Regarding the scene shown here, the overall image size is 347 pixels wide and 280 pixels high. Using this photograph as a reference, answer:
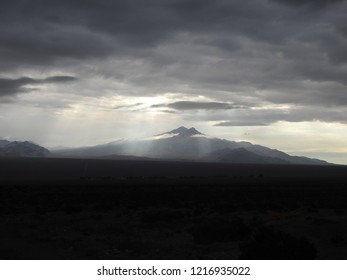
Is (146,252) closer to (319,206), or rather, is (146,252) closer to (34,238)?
(34,238)

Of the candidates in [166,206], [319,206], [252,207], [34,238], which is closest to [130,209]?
[166,206]

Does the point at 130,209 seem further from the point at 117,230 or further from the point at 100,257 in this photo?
the point at 100,257

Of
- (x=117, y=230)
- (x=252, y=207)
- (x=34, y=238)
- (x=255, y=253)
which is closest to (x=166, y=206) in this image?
(x=252, y=207)

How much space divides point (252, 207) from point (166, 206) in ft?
25.2

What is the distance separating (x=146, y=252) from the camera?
17.7m

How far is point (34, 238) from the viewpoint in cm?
2130

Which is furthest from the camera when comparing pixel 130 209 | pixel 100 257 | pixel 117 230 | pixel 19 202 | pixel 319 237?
pixel 19 202

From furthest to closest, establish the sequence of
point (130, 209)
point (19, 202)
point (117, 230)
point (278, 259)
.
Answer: point (19, 202) < point (130, 209) < point (117, 230) < point (278, 259)

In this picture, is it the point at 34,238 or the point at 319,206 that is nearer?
the point at 34,238
